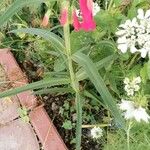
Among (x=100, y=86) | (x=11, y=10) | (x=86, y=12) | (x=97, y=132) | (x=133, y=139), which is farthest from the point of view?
(x=97, y=132)

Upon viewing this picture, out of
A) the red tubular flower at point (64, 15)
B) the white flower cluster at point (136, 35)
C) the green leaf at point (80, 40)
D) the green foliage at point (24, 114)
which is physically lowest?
the red tubular flower at point (64, 15)

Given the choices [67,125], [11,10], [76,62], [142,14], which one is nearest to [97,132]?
[67,125]

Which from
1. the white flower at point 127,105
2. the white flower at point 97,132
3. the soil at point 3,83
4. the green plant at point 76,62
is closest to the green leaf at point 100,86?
the green plant at point 76,62

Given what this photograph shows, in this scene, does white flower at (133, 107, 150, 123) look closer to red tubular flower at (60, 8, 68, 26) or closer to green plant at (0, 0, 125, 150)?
green plant at (0, 0, 125, 150)

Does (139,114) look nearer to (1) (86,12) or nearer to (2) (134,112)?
(2) (134,112)

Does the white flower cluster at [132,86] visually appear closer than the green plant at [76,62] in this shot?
No

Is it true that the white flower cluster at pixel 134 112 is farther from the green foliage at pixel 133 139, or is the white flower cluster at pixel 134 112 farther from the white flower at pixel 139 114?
the green foliage at pixel 133 139

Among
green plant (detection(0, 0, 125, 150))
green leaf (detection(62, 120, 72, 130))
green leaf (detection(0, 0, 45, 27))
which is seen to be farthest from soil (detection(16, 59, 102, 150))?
green leaf (detection(0, 0, 45, 27))

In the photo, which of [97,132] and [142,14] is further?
[97,132]

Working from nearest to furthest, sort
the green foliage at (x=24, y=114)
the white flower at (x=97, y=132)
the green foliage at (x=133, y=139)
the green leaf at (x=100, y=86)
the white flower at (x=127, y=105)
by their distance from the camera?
the green leaf at (x=100, y=86) → the white flower at (x=127, y=105) → the green foliage at (x=133, y=139) → the white flower at (x=97, y=132) → the green foliage at (x=24, y=114)

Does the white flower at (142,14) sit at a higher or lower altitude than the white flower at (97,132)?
higher
